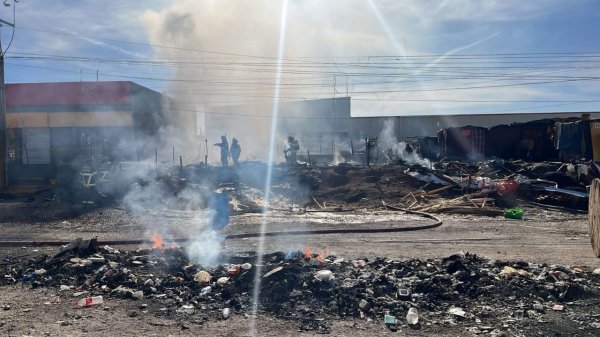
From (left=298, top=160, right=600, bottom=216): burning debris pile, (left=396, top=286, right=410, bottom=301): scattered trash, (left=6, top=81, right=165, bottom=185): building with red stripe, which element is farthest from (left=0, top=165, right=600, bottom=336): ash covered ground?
(left=6, top=81, right=165, bottom=185): building with red stripe

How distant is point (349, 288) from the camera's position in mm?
5535

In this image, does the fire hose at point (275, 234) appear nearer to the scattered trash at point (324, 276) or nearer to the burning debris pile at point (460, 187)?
the burning debris pile at point (460, 187)

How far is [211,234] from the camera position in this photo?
34.7ft

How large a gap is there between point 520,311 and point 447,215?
→ 9057 mm

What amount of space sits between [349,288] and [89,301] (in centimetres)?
329

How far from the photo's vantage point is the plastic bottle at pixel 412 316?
187 inches

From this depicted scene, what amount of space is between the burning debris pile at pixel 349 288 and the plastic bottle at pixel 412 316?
0.08 feet

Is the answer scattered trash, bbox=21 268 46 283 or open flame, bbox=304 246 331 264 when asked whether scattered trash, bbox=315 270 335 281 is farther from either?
scattered trash, bbox=21 268 46 283

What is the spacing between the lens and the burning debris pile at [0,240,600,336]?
4.87 m

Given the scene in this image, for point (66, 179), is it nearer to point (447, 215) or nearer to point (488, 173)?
point (447, 215)

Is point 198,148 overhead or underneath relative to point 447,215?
overhead

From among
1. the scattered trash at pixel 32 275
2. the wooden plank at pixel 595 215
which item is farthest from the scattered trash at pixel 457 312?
the scattered trash at pixel 32 275

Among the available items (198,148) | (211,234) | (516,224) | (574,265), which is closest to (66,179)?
(211,234)

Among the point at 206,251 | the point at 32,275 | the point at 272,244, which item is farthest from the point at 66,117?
the point at 206,251
